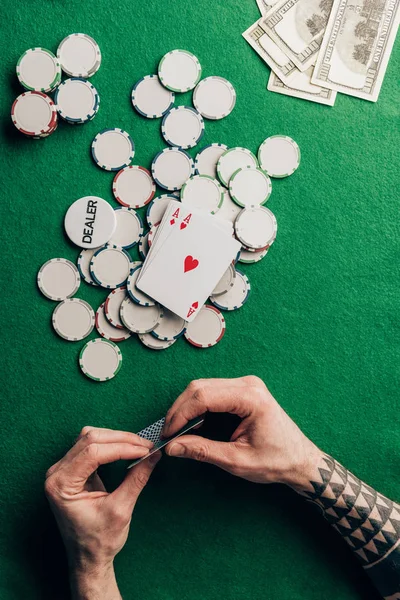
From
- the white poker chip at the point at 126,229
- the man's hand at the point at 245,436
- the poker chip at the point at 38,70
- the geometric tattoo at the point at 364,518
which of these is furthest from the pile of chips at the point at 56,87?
the geometric tattoo at the point at 364,518

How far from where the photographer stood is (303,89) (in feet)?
6.94

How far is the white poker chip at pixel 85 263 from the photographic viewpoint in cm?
208

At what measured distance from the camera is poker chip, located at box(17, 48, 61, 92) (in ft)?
6.66

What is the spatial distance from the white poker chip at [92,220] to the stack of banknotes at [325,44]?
79 cm

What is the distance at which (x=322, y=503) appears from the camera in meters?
1.93

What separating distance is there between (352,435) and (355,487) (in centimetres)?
24

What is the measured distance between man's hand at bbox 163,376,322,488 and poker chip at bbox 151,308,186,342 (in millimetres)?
300

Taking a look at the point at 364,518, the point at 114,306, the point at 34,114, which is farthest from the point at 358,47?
the point at 364,518

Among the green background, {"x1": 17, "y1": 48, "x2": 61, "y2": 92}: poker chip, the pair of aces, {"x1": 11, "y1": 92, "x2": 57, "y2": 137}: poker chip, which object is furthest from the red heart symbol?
{"x1": 17, "y1": 48, "x2": 61, "y2": 92}: poker chip

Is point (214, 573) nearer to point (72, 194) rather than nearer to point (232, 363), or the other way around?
point (232, 363)

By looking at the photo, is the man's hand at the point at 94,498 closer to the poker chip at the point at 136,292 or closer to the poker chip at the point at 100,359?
the poker chip at the point at 100,359

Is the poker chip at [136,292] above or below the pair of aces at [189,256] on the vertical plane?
below

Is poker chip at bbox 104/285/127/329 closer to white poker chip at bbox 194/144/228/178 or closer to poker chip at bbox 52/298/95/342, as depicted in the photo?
poker chip at bbox 52/298/95/342

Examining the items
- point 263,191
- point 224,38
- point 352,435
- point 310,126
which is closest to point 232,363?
point 352,435
